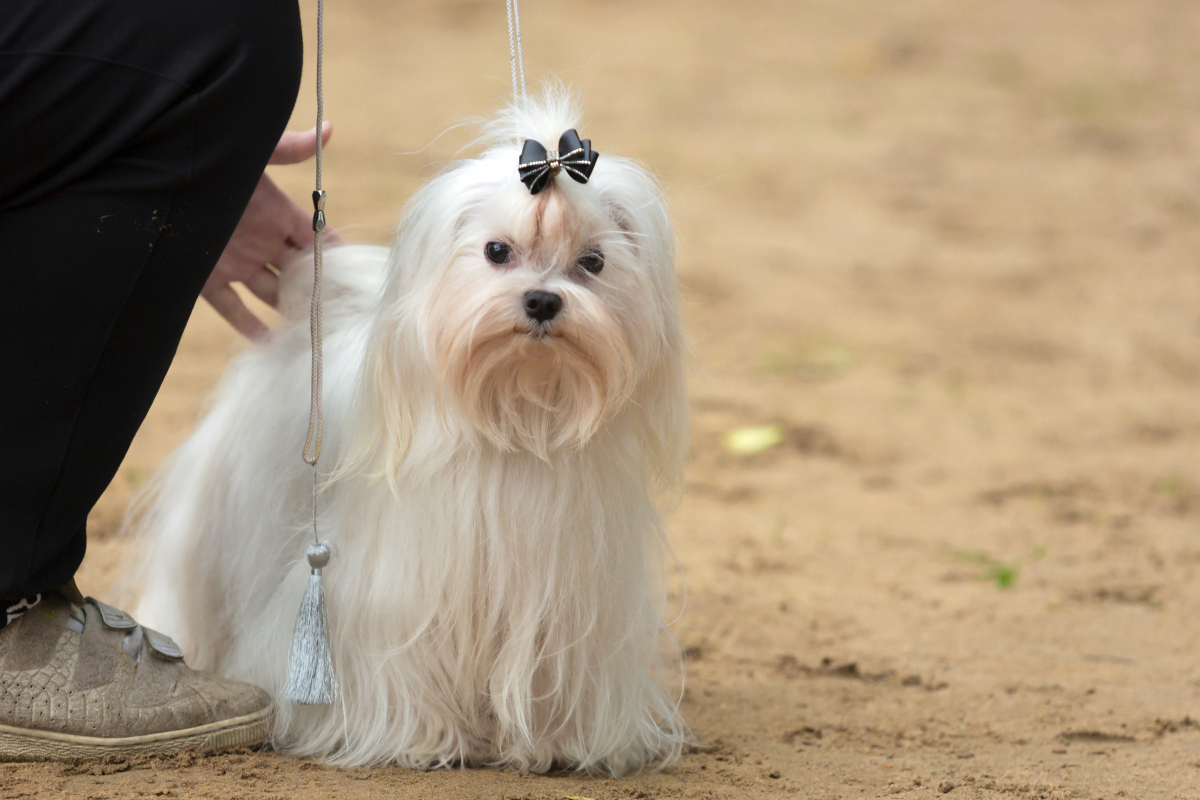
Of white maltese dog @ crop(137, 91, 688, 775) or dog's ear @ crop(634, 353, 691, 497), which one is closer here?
white maltese dog @ crop(137, 91, 688, 775)

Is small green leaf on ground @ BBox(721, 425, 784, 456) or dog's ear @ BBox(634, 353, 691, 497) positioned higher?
small green leaf on ground @ BBox(721, 425, 784, 456)

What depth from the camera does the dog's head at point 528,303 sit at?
6.64 ft

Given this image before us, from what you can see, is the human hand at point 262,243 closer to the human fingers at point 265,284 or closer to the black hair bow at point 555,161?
the human fingers at point 265,284

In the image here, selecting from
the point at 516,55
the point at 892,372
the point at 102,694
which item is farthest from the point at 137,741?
the point at 892,372

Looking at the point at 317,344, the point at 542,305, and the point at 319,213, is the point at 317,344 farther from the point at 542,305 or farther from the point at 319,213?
the point at 542,305

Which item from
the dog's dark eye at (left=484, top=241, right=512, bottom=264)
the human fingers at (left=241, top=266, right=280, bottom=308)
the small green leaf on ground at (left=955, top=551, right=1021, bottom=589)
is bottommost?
the small green leaf on ground at (left=955, top=551, right=1021, bottom=589)

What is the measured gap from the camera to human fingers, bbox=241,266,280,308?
2713 millimetres

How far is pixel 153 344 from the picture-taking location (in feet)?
6.70

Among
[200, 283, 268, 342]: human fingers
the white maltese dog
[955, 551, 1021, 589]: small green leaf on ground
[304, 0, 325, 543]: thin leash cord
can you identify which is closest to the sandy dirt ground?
[955, 551, 1021, 589]: small green leaf on ground

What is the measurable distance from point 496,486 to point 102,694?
746mm

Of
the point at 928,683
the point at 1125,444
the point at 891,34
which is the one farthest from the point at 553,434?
the point at 891,34

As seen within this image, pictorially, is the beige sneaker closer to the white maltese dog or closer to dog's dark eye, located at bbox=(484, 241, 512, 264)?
the white maltese dog

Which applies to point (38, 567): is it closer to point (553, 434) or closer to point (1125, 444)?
point (553, 434)

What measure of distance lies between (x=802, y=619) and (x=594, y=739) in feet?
3.67
